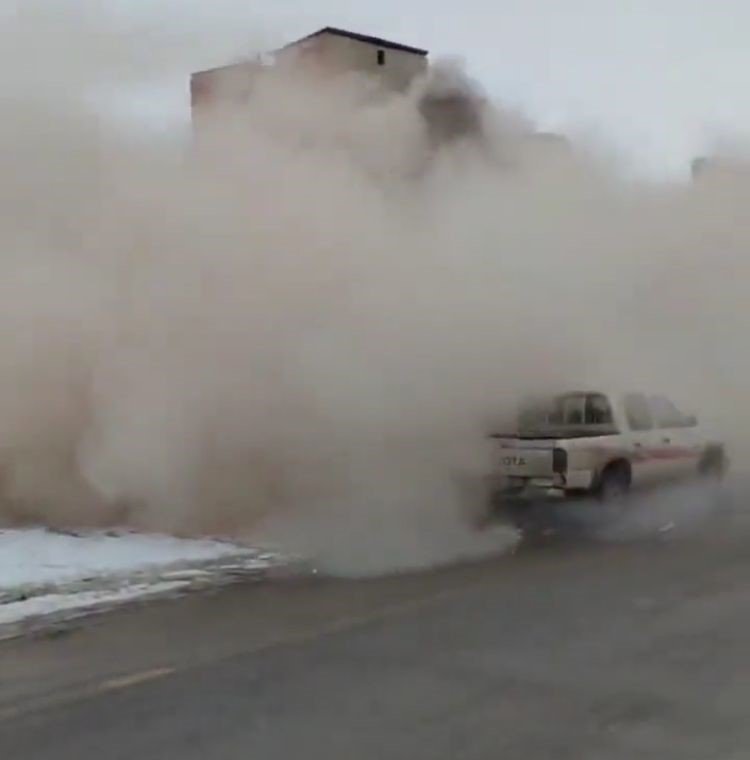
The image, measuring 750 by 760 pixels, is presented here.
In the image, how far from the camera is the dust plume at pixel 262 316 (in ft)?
36.1

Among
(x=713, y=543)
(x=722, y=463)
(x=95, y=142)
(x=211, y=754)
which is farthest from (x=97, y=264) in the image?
(x=722, y=463)

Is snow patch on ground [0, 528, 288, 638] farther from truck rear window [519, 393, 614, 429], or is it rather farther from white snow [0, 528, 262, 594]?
truck rear window [519, 393, 614, 429]

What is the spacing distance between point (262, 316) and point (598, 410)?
418 centimetres

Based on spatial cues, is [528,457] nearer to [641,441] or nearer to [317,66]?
[641,441]

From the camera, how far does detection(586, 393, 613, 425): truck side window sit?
13023 mm

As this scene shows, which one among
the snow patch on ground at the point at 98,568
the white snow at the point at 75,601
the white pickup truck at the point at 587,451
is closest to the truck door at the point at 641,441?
the white pickup truck at the point at 587,451

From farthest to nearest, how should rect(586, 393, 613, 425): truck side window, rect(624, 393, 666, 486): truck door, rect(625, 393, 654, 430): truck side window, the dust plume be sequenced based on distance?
rect(625, 393, 654, 430): truck side window
rect(624, 393, 666, 486): truck door
rect(586, 393, 613, 425): truck side window
the dust plume

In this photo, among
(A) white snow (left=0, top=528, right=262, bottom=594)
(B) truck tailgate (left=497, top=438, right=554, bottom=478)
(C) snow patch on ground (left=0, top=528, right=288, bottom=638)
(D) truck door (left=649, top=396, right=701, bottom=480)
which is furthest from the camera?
(D) truck door (left=649, top=396, right=701, bottom=480)

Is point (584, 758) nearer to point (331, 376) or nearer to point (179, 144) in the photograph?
point (331, 376)

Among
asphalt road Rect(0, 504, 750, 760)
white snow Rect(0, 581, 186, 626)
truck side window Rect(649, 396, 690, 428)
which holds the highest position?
truck side window Rect(649, 396, 690, 428)

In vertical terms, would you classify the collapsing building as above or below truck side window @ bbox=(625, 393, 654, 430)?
above

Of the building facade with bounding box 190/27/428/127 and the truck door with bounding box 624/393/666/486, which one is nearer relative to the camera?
the building facade with bounding box 190/27/428/127

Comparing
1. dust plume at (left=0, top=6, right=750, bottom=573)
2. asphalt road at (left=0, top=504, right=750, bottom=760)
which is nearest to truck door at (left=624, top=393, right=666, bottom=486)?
dust plume at (left=0, top=6, right=750, bottom=573)

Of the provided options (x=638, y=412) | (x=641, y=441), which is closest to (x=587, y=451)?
(x=641, y=441)
